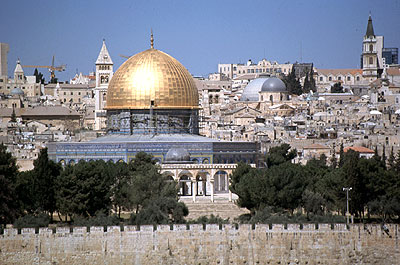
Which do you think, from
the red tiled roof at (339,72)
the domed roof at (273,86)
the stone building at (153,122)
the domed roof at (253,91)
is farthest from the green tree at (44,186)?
the red tiled roof at (339,72)

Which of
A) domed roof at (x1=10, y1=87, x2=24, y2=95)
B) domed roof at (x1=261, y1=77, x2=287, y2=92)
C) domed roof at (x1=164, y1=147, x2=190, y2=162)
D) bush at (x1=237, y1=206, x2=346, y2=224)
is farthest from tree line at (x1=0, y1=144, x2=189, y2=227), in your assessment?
domed roof at (x1=10, y1=87, x2=24, y2=95)

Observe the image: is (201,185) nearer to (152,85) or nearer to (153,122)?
(153,122)

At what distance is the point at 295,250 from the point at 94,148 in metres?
24.9

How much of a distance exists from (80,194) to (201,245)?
836cm

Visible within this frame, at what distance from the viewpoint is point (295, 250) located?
1619 inches

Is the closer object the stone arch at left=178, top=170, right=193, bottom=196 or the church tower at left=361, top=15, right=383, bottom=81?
the stone arch at left=178, top=170, right=193, bottom=196

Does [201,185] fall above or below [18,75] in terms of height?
below

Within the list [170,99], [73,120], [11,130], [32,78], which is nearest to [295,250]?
[170,99]

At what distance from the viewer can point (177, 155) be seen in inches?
2472

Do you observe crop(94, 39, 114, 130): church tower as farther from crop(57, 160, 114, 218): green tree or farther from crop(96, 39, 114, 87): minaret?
crop(57, 160, 114, 218): green tree

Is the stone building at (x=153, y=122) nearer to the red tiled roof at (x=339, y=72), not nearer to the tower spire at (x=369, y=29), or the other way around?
the tower spire at (x=369, y=29)

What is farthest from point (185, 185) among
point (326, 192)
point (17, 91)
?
point (17, 91)

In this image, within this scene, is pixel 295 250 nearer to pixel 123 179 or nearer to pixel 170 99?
pixel 123 179

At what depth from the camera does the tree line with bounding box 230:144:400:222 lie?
155 ft
